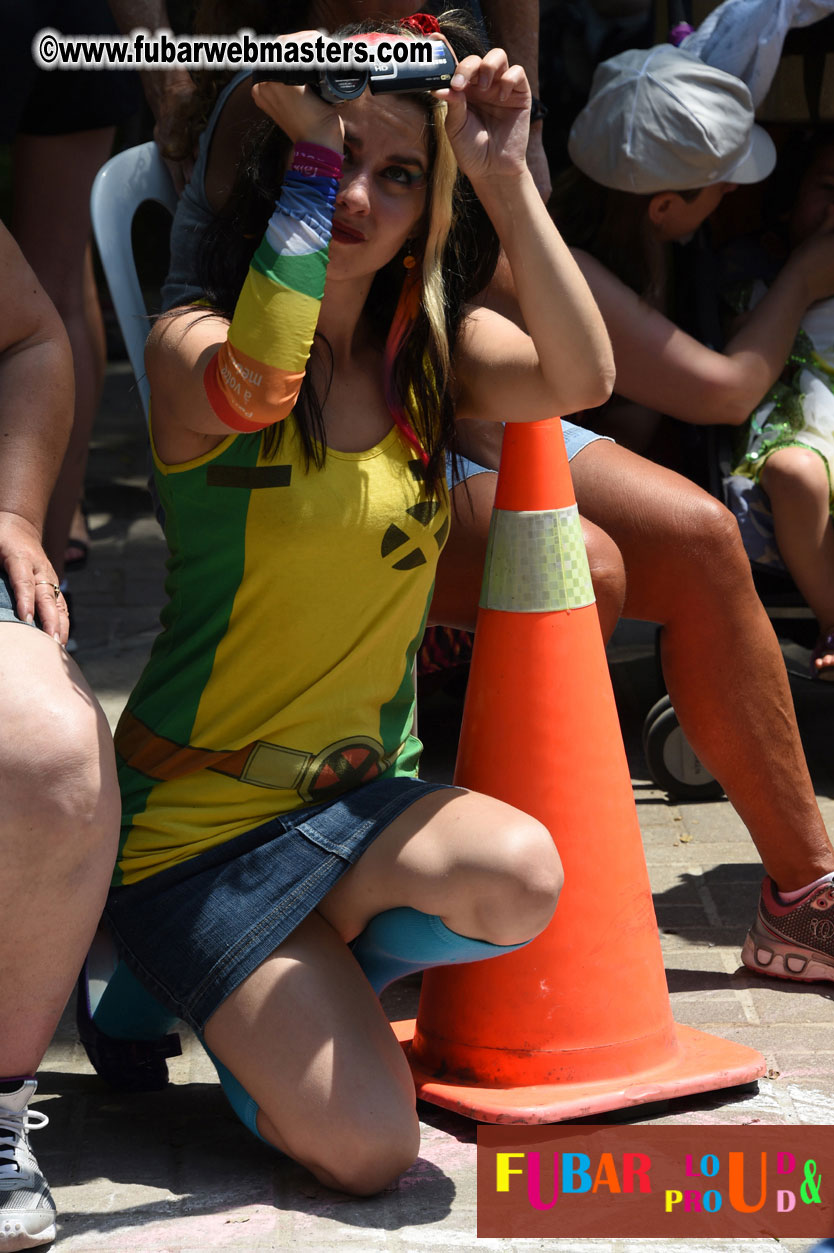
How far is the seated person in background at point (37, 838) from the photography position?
6.61 ft

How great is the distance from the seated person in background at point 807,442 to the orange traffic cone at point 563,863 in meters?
1.11

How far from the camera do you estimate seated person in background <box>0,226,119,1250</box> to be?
2016 millimetres

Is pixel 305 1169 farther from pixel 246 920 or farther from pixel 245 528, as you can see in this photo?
pixel 245 528

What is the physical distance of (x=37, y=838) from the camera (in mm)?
2029

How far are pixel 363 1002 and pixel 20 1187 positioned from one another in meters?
0.50

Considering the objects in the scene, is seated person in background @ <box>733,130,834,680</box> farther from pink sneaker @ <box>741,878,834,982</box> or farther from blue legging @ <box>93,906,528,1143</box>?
blue legging @ <box>93,906,528,1143</box>

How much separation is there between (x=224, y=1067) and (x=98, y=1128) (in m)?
0.26

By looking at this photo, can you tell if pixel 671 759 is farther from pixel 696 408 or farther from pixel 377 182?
pixel 377 182

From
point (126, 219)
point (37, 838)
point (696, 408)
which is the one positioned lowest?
point (696, 408)

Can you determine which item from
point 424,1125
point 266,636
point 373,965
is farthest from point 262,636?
point 424,1125

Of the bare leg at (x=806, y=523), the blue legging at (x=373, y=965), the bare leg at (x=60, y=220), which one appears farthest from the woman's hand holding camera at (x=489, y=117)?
the bare leg at (x=60, y=220)

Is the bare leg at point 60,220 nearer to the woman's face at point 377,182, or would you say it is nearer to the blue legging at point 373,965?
the woman's face at point 377,182

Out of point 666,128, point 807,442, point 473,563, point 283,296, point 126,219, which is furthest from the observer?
point 807,442

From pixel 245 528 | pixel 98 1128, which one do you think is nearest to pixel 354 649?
pixel 245 528
